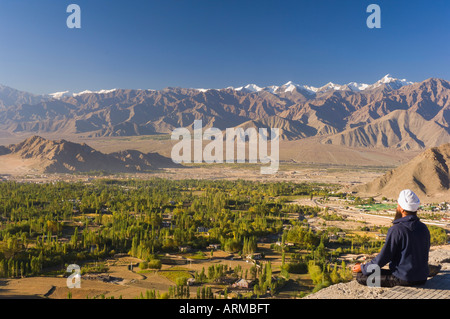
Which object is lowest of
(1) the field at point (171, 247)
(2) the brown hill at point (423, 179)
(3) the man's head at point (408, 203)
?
(1) the field at point (171, 247)

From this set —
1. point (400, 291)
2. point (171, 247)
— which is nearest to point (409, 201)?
point (400, 291)

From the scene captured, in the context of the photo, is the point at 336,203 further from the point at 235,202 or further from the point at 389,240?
the point at 389,240

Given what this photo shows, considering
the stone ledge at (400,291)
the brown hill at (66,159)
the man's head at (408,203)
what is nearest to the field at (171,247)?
the stone ledge at (400,291)

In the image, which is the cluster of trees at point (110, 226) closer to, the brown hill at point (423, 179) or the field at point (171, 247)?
the field at point (171, 247)

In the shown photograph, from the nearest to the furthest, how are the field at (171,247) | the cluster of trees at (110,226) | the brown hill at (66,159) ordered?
the field at (171,247) → the cluster of trees at (110,226) → the brown hill at (66,159)

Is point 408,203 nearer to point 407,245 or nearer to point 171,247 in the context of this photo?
point 407,245

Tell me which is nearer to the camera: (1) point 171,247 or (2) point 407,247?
(2) point 407,247

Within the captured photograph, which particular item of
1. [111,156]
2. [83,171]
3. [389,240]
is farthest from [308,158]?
[389,240]
